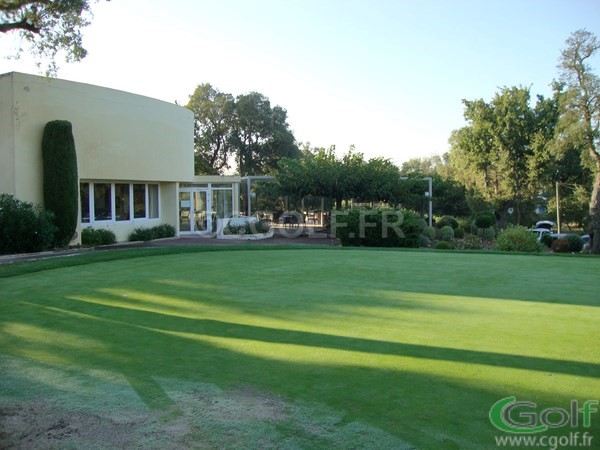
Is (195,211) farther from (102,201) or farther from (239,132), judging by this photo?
(239,132)

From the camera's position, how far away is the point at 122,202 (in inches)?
904

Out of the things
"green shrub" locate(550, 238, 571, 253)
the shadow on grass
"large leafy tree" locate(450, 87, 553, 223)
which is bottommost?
"green shrub" locate(550, 238, 571, 253)

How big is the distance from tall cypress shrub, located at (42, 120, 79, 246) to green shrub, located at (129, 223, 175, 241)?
14.2 ft

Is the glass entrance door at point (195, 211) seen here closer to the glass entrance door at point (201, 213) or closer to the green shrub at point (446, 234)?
the glass entrance door at point (201, 213)

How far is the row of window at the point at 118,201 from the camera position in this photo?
69.9 feet

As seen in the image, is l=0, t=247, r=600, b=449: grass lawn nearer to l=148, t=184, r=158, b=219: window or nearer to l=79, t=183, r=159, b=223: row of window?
l=79, t=183, r=159, b=223: row of window

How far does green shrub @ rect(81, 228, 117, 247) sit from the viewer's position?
2031cm

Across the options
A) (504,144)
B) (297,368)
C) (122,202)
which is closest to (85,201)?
(122,202)

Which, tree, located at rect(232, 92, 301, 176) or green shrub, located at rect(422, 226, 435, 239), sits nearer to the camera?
green shrub, located at rect(422, 226, 435, 239)

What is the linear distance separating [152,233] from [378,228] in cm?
1003

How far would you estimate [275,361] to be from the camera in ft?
16.6

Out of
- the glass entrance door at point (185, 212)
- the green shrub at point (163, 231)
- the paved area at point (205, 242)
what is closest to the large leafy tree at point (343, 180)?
the paved area at point (205, 242)

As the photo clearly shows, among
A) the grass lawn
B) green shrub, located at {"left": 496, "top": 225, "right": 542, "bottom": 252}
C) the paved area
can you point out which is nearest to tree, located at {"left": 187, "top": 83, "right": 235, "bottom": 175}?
the paved area

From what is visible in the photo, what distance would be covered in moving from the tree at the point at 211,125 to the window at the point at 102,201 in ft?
78.2
